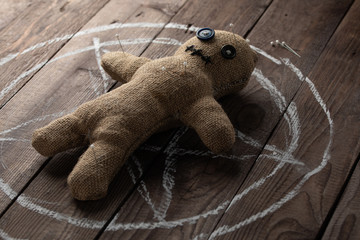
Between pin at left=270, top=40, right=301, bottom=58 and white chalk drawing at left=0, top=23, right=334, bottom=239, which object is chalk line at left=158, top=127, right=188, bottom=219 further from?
pin at left=270, top=40, right=301, bottom=58

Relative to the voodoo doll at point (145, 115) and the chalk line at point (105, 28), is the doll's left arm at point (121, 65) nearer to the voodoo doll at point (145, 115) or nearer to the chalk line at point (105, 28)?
the voodoo doll at point (145, 115)

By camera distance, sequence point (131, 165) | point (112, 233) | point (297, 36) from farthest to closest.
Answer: point (297, 36) → point (131, 165) → point (112, 233)

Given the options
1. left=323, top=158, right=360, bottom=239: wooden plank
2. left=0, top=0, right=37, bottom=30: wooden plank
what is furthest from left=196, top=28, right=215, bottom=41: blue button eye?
left=0, top=0, right=37, bottom=30: wooden plank

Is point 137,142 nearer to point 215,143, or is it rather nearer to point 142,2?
point 215,143

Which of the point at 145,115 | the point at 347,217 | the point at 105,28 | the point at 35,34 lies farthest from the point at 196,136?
the point at 35,34

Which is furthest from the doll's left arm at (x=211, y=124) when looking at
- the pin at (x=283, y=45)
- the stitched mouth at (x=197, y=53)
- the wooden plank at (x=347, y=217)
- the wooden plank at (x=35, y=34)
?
the wooden plank at (x=35, y=34)

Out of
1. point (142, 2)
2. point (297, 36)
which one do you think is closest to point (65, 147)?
point (142, 2)

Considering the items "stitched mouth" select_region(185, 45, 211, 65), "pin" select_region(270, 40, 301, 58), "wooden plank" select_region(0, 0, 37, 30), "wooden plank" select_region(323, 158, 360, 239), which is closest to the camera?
"wooden plank" select_region(323, 158, 360, 239)

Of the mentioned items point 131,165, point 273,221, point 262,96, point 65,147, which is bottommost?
point 273,221
